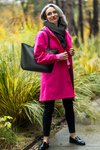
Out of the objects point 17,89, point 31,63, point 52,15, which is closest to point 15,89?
point 17,89

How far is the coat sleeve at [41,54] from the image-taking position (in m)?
2.78

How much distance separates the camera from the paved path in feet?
9.99

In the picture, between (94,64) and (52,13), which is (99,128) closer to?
(52,13)

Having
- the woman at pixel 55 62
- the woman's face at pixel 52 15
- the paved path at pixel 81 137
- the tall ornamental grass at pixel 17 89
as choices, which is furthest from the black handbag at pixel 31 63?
the paved path at pixel 81 137

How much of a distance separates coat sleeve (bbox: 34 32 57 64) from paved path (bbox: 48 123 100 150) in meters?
1.24

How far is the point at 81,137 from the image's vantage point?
3.39 m

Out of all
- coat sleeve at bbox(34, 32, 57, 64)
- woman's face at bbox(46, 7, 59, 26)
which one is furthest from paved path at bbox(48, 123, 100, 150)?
woman's face at bbox(46, 7, 59, 26)

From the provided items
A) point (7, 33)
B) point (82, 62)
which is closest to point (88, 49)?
point (82, 62)

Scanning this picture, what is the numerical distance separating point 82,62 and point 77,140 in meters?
3.92

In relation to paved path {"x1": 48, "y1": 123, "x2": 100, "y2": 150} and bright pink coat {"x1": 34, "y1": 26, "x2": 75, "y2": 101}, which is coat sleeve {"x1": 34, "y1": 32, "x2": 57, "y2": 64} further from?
paved path {"x1": 48, "y1": 123, "x2": 100, "y2": 150}

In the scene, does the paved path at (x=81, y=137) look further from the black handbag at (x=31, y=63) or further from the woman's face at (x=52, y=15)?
the woman's face at (x=52, y=15)

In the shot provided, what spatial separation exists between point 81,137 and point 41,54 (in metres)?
1.50

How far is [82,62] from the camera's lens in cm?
675

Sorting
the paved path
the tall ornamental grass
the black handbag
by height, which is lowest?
the paved path
